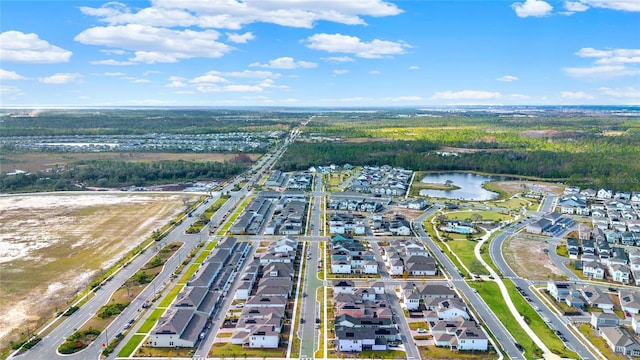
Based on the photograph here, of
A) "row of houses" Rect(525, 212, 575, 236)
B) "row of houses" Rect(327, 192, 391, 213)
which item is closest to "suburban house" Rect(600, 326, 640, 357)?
"row of houses" Rect(525, 212, 575, 236)

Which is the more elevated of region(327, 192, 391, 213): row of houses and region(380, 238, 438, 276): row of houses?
region(327, 192, 391, 213): row of houses

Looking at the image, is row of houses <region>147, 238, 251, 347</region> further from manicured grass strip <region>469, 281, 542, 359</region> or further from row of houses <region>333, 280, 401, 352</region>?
manicured grass strip <region>469, 281, 542, 359</region>

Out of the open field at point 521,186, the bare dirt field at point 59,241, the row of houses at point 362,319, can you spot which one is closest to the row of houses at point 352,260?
the row of houses at point 362,319

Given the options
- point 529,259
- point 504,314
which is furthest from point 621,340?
point 529,259

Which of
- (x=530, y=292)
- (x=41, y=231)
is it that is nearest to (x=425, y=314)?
(x=530, y=292)

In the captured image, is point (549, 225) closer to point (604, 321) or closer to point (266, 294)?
point (604, 321)
